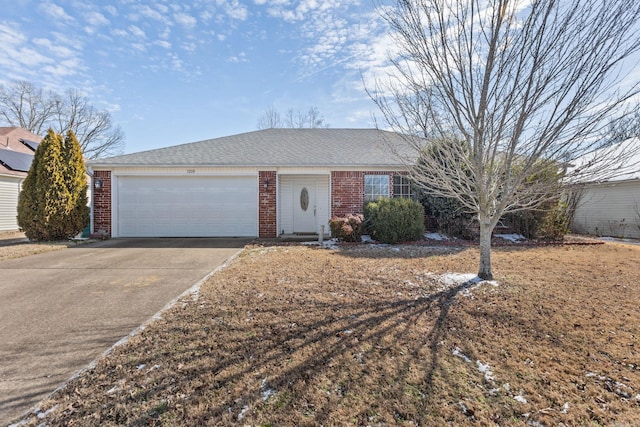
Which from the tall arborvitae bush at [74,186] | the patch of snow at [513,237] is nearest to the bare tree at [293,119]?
the tall arborvitae bush at [74,186]

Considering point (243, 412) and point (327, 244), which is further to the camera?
point (327, 244)

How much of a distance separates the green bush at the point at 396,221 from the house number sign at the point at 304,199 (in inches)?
109

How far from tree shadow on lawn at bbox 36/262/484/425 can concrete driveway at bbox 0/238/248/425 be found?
1.06ft

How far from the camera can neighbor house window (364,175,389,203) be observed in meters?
10.6

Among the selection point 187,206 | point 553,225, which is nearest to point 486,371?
point 553,225

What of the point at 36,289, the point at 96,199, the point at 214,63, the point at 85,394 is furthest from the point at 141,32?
the point at 85,394

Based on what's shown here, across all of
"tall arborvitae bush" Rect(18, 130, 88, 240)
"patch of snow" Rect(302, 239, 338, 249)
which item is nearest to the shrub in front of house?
"patch of snow" Rect(302, 239, 338, 249)

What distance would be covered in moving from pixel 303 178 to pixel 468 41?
7576 mm

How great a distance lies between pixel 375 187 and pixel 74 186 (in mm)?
9803

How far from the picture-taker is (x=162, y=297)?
13.8ft

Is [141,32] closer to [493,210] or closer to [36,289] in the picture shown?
[36,289]

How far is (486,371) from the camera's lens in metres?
2.39

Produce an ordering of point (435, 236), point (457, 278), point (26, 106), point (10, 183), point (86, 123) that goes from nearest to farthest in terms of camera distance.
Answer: point (457, 278) → point (435, 236) → point (10, 183) → point (26, 106) → point (86, 123)

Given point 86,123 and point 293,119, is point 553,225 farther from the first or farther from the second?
point 86,123
